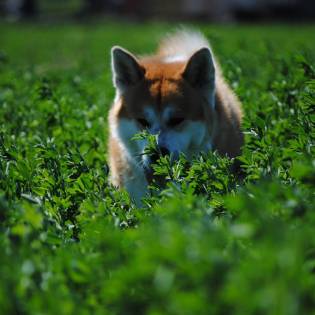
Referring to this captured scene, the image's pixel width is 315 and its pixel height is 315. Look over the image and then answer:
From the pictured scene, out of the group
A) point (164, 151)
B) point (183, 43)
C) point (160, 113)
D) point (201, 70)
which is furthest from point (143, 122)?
point (183, 43)

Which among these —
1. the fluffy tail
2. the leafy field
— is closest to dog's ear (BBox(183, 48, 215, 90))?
the leafy field

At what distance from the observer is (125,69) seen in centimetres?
540

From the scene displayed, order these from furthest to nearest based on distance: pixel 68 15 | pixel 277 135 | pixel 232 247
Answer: pixel 68 15 → pixel 277 135 → pixel 232 247

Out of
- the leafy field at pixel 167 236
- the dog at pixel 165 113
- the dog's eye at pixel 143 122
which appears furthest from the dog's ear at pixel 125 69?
the leafy field at pixel 167 236

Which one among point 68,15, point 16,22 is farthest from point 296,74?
point 68,15

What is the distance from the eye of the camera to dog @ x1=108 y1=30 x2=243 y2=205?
199 inches

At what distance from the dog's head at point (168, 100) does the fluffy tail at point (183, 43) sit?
0.77 meters

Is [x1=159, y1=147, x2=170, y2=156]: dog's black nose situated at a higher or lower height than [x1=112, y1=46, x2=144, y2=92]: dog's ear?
lower

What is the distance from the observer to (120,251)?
8.20 ft

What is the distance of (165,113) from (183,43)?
5.39ft

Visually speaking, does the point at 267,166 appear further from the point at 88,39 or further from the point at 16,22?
the point at 16,22

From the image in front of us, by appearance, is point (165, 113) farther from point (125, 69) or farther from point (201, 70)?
point (125, 69)

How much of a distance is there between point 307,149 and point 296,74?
203cm

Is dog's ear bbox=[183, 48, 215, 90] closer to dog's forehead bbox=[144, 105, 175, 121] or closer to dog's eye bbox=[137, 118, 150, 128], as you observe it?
dog's forehead bbox=[144, 105, 175, 121]
